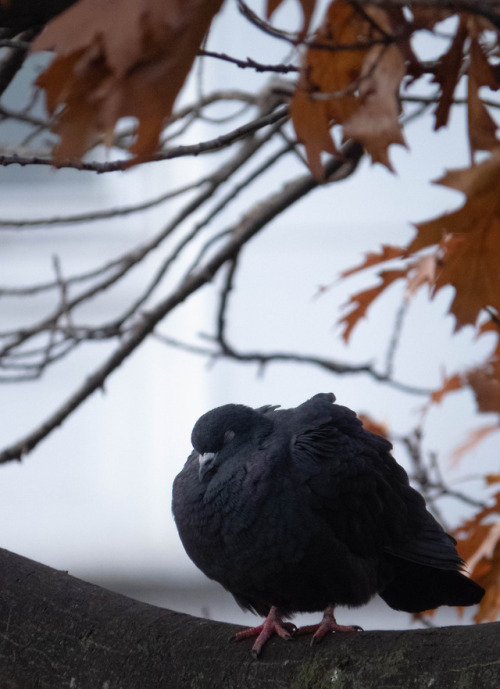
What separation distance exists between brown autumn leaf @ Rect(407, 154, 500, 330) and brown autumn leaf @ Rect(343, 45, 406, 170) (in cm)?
19

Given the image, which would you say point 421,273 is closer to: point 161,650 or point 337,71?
point 337,71

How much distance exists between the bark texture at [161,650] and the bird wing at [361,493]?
285 millimetres

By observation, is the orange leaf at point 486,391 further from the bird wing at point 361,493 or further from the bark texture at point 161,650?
the bark texture at point 161,650

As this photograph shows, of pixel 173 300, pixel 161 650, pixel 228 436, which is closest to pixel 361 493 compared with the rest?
pixel 228 436

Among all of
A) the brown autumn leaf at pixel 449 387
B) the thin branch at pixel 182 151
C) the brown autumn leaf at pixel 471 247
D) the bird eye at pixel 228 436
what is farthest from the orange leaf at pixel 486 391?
the thin branch at pixel 182 151

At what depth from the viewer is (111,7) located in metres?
0.86

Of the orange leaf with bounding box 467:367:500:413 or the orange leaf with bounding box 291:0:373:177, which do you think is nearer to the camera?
the orange leaf with bounding box 291:0:373:177

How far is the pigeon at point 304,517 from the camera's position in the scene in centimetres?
148

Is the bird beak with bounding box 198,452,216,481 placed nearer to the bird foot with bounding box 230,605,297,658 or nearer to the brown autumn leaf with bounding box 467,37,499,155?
the bird foot with bounding box 230,605,297,658

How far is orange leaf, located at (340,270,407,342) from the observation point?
1903 millimetres

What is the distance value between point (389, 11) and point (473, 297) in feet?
1.88

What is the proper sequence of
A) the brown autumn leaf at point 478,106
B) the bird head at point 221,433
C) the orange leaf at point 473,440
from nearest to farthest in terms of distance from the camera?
the brown autumn leaf at point 478,106 < the bird head at point 221,433 < the orange leaf at point 473,440

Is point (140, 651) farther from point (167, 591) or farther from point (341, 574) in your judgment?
point (167, 591)

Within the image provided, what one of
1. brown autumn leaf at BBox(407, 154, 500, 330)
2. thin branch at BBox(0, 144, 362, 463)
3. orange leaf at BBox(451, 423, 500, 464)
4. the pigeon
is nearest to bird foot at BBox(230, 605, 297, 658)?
the pigeon
